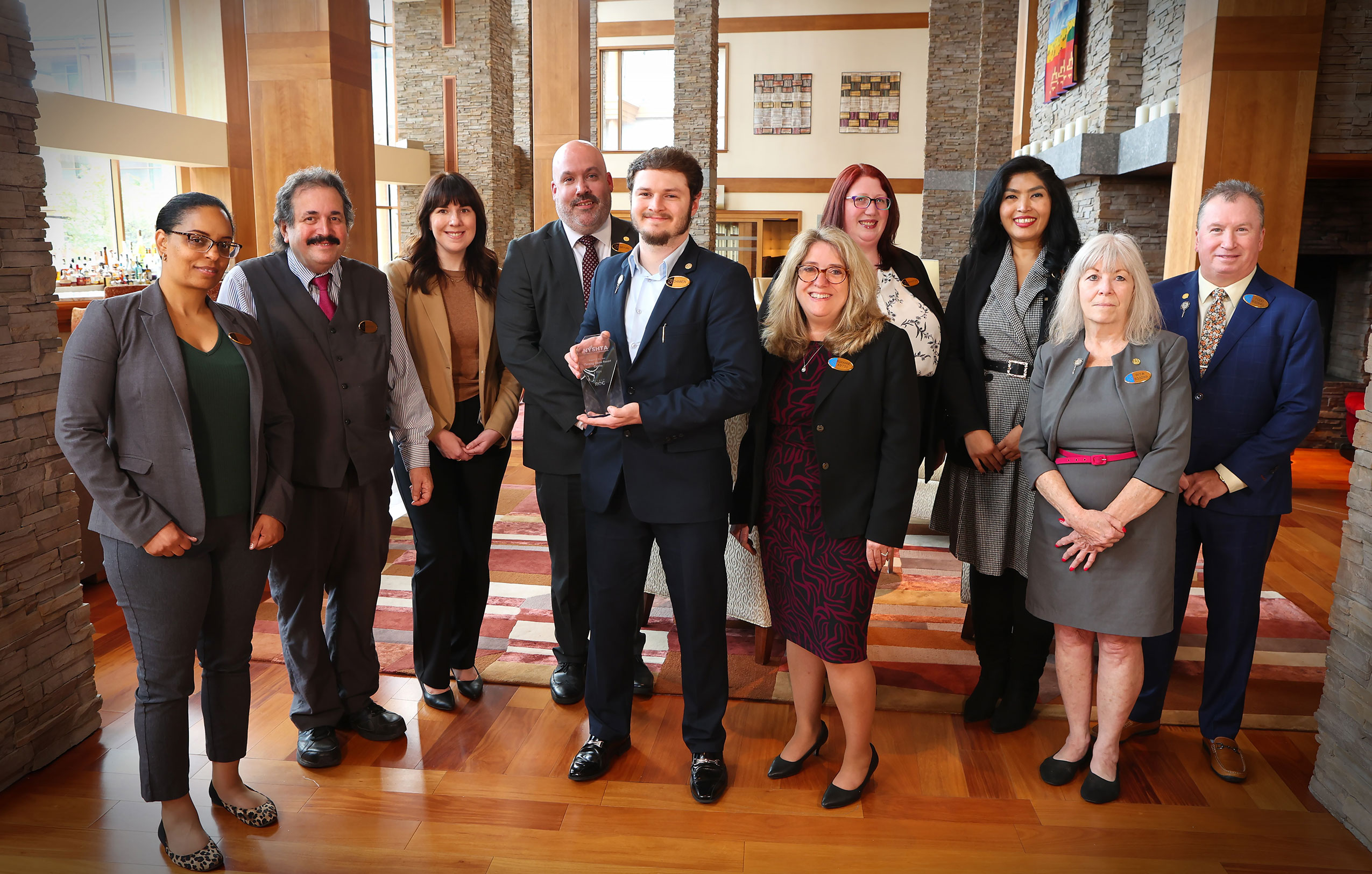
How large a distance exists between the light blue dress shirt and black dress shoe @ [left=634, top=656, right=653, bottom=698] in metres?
1.28

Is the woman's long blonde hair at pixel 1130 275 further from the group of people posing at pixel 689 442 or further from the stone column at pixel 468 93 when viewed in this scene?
the stone column at pixel 468 93

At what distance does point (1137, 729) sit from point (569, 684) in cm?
185

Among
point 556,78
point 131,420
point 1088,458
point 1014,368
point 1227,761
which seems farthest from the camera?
point 556,78

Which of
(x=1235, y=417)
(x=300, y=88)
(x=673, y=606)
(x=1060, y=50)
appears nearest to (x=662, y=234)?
(x=673, y=606)

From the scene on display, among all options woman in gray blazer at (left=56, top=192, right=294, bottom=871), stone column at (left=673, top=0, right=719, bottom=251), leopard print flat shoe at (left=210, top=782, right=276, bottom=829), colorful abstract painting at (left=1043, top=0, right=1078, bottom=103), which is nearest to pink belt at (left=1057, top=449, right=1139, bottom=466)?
woman in gray blazer at (left=56, top=192, right=294, bottom=871)

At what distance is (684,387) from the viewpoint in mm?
2248

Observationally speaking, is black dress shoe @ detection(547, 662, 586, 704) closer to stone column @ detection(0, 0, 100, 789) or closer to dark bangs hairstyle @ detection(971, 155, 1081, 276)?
stone column @ detection(0, 0, 100, 789)

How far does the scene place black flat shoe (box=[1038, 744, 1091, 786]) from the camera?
246 cm

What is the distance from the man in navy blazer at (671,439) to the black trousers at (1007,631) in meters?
0.97

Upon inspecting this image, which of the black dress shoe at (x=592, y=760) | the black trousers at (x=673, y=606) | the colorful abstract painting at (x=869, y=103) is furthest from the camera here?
the colorful abstract painting at (x=869, y=103)

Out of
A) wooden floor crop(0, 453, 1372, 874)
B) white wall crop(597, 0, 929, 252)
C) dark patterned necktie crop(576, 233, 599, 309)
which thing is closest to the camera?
wooden floor crop(0, 453, 1372, 874)

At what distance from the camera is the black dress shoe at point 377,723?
8.72ft

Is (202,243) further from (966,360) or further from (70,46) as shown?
(70,46)

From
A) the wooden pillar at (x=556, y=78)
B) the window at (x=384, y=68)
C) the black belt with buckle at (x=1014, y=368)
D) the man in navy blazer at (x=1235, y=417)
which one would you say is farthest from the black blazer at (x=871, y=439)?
the window at (x=384, y=68)
